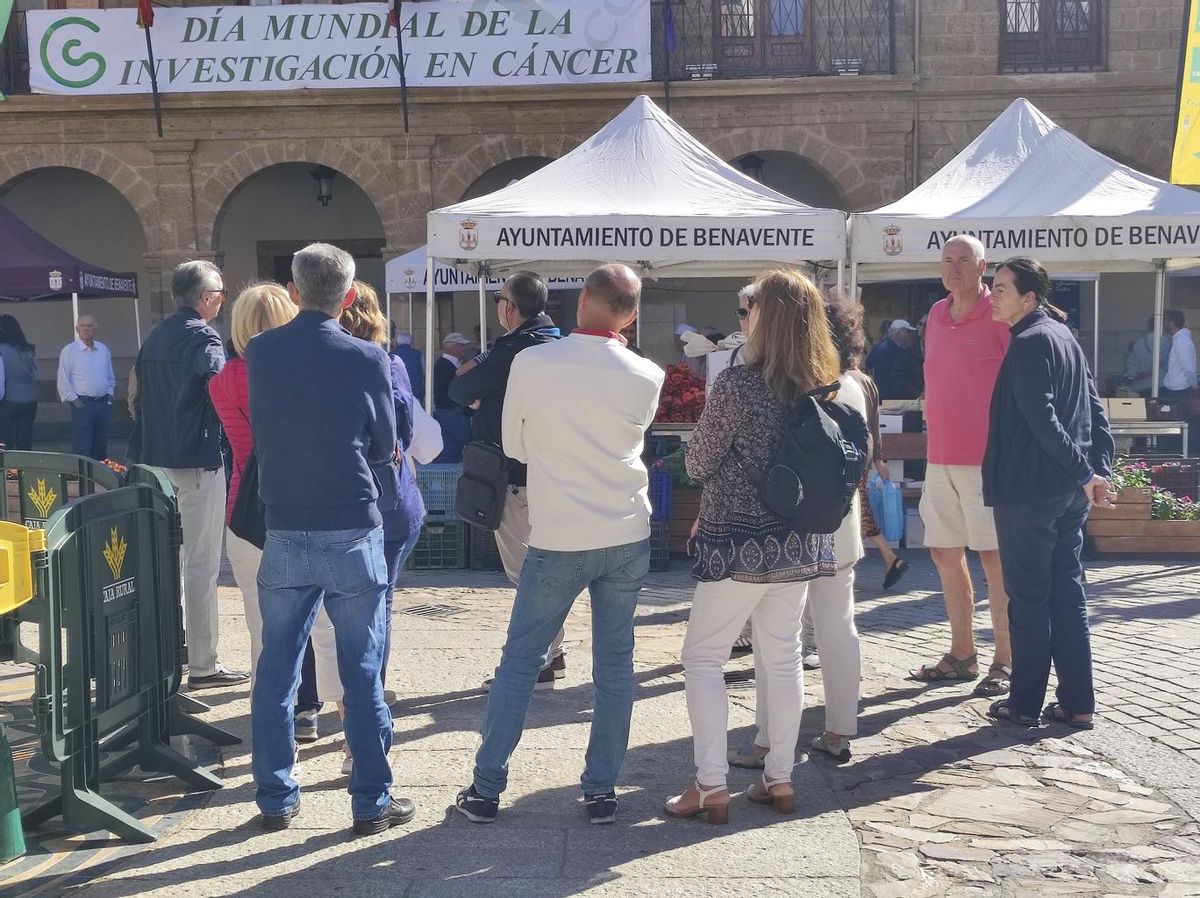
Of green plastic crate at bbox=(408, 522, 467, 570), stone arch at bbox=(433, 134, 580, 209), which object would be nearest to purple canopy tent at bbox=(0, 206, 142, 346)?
stone arch at bbox=(433, 134, 580, 209)

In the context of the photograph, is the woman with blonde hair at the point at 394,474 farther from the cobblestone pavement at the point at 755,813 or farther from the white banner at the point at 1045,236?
the white banner at the point at 1045,236

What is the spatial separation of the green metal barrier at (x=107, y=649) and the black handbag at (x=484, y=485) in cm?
109

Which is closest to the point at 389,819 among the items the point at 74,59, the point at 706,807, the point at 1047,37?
the point at 706,807

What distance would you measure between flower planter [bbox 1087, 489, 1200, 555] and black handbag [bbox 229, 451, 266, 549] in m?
6.56

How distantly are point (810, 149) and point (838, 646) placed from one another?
42.2 ft

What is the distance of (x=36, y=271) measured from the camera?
14.3m

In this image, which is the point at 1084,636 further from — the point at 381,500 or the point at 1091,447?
the point at 381,500

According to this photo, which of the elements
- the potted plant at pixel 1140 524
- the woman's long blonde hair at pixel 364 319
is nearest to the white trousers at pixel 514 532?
the woman's long blonde hair at pixel 364 319

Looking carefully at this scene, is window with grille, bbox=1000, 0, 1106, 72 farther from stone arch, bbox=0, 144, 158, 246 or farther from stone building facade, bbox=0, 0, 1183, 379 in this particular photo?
stone arch, bbox=0, 144, 158, 246

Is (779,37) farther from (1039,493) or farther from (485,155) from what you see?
(1039,493)

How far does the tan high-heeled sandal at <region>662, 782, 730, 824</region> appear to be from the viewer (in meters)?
4.23

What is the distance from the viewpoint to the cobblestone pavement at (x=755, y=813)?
383cm

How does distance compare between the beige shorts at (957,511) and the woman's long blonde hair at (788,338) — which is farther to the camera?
the beige shorts at (957,511)

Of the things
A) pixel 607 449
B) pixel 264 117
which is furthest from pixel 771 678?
pixel 264 117
